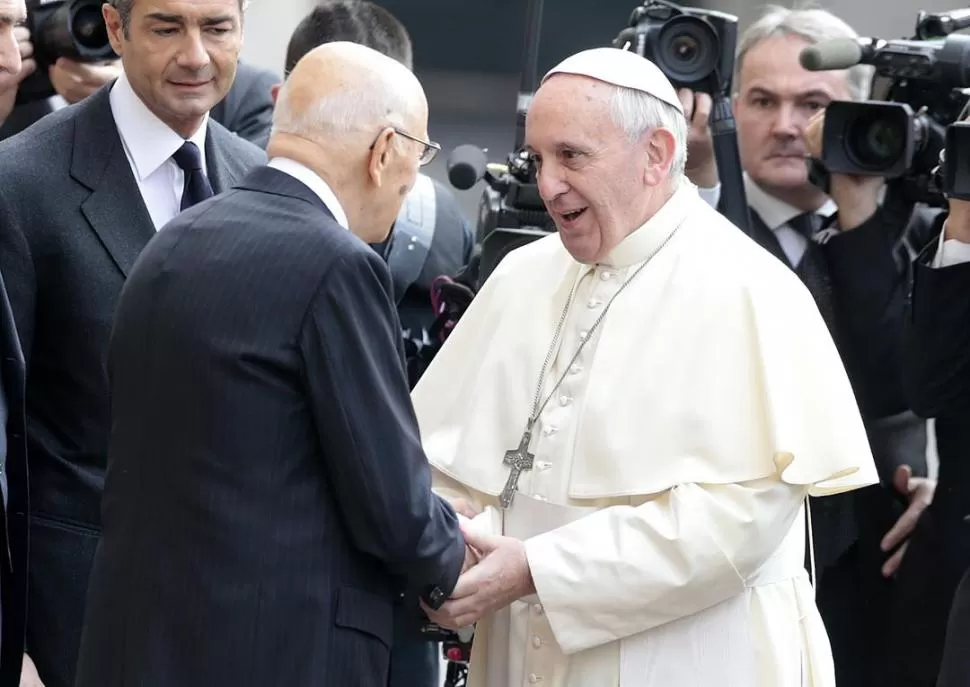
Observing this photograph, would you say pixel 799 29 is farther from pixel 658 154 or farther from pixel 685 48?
pixel 658 154

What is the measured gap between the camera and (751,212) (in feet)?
12.5

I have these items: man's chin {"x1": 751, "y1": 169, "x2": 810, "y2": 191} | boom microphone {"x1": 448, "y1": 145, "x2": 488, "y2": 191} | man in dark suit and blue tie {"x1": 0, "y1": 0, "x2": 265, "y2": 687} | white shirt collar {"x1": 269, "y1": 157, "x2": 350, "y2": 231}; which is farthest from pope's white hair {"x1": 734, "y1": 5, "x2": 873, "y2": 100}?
white shirt collar {"x1": 269, "y1": 157, "x2": 350, "y2": 231}

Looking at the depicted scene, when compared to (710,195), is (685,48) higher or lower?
higher

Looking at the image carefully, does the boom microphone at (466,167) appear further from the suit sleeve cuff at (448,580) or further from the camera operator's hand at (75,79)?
the suit sleeve cuff at (448,580)

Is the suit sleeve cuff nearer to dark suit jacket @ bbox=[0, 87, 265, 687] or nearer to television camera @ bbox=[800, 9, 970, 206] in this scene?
dark suit jacket @ bbox=[0, 87, 265, 687]

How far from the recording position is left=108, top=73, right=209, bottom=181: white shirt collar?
3.06m

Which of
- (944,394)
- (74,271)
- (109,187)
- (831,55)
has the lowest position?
(944,394)

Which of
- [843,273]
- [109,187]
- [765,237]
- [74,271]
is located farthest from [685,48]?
[74,271]

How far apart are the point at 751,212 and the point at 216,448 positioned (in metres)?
1.79

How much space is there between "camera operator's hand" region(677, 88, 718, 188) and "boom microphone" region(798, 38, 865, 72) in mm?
308

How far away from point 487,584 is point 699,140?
142 centimetres

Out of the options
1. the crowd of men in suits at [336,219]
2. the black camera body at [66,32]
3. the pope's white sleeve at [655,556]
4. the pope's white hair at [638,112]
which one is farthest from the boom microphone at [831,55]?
the black camera body at [66,32]

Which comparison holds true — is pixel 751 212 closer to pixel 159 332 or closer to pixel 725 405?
pixel 725 405

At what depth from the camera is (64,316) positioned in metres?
2.91
